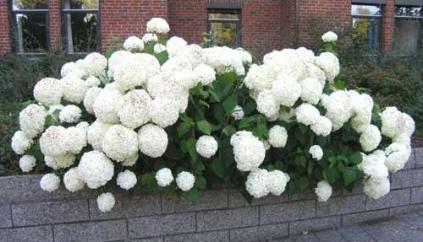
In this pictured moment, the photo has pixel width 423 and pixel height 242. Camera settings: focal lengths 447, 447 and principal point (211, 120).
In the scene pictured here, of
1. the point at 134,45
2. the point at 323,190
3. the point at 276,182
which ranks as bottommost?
the point at 323,190

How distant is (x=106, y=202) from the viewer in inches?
116

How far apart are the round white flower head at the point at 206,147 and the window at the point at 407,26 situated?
12204 mm

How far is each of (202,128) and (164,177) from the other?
40 cm

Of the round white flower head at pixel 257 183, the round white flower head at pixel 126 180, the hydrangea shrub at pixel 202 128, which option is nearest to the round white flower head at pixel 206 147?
the hydrangea shrub at pixel 202 128

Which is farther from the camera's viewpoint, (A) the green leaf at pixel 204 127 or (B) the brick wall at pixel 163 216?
(B) the brick wall at pixel 163 216

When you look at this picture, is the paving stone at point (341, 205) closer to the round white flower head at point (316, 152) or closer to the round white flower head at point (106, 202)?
the round white flower head at point (316, 152)

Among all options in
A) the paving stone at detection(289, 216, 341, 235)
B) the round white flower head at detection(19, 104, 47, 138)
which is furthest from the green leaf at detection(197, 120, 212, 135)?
the paving stone at detection(289, 216, 341, 235)

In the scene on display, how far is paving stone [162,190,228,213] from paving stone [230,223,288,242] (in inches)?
10.4

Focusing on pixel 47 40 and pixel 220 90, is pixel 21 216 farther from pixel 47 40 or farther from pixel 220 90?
pixel 47 40

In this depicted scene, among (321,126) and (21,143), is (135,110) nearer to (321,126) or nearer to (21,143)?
(21,143)

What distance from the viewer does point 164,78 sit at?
2896 mm

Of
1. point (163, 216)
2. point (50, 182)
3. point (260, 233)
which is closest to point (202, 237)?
point (163, 216)

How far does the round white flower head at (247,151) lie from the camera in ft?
9.52

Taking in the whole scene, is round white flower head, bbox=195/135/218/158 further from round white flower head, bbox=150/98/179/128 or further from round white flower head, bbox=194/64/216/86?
round white flower head, bbox=194/64/216/86
